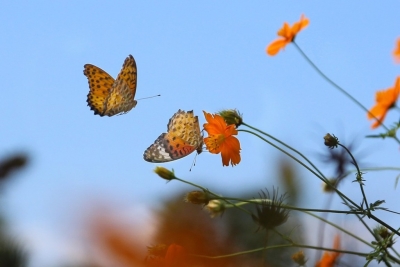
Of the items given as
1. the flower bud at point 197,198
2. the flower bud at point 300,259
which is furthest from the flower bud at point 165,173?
the flower bud at point 300,259

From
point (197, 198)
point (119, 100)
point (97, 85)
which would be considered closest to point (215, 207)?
point (197, 198)

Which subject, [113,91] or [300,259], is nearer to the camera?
[300,259]

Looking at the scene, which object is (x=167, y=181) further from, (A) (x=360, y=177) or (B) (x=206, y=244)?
(A) (x=360, y=177)

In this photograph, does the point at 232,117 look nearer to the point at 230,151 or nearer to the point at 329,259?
the point at 230,151

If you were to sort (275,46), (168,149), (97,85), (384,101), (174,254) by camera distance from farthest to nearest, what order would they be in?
(97,85)
(275,46)
(384,101)
(168,149)
(174,254)

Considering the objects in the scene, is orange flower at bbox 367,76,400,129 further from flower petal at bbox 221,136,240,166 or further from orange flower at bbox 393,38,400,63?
flower petal at bbox 221,136,240,166

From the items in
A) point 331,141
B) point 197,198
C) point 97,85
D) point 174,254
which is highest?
point 97,85

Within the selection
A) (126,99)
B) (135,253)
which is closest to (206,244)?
(126,99)

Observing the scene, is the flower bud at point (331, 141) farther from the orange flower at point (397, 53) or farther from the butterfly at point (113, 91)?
the butterfly at point (113, 91)
